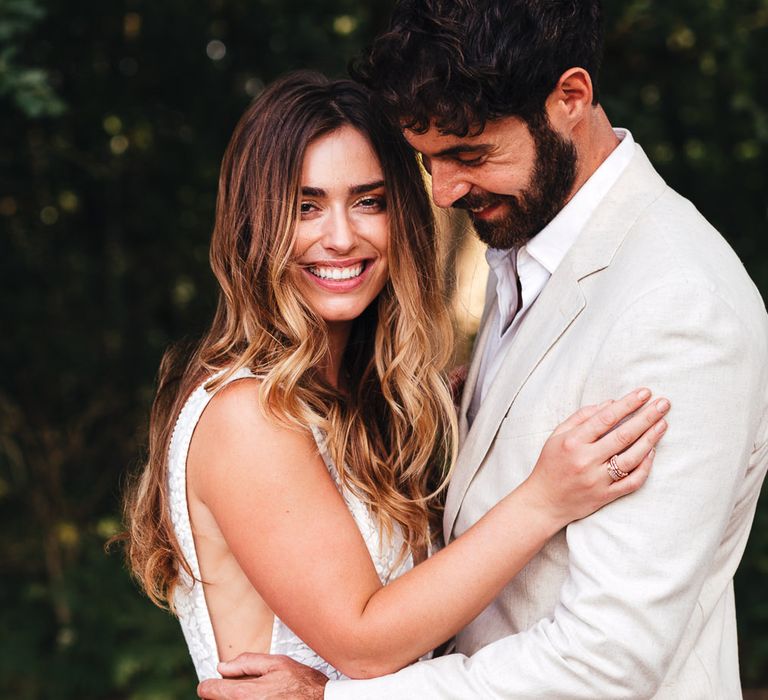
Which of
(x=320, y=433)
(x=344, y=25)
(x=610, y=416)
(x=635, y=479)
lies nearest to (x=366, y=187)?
(x=320, y=433)

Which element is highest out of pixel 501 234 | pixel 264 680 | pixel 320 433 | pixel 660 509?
pixel 501 234

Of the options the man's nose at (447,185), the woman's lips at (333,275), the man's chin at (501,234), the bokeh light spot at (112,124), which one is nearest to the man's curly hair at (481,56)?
the man's nose at (447,185)

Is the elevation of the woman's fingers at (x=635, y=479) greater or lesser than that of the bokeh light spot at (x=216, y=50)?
lesser

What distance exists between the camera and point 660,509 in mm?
1950

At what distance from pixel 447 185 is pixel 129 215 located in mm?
4047

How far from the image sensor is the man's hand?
2.37 m

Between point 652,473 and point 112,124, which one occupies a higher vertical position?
point 112,124

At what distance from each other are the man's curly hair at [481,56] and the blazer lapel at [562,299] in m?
0.26

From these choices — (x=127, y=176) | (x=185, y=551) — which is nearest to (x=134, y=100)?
(x=127, y=176)

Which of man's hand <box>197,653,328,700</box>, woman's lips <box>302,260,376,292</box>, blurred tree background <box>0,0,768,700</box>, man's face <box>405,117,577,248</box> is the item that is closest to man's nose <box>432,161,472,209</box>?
man's face <box>405,117,577,248</box>

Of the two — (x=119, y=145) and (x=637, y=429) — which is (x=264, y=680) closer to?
(x=637, y=429)

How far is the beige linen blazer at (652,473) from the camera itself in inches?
76.4

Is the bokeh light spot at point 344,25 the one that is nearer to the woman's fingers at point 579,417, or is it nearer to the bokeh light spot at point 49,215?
the bokeh light spot at point 49,215

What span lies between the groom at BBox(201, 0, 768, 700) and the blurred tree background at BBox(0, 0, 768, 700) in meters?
2.61
